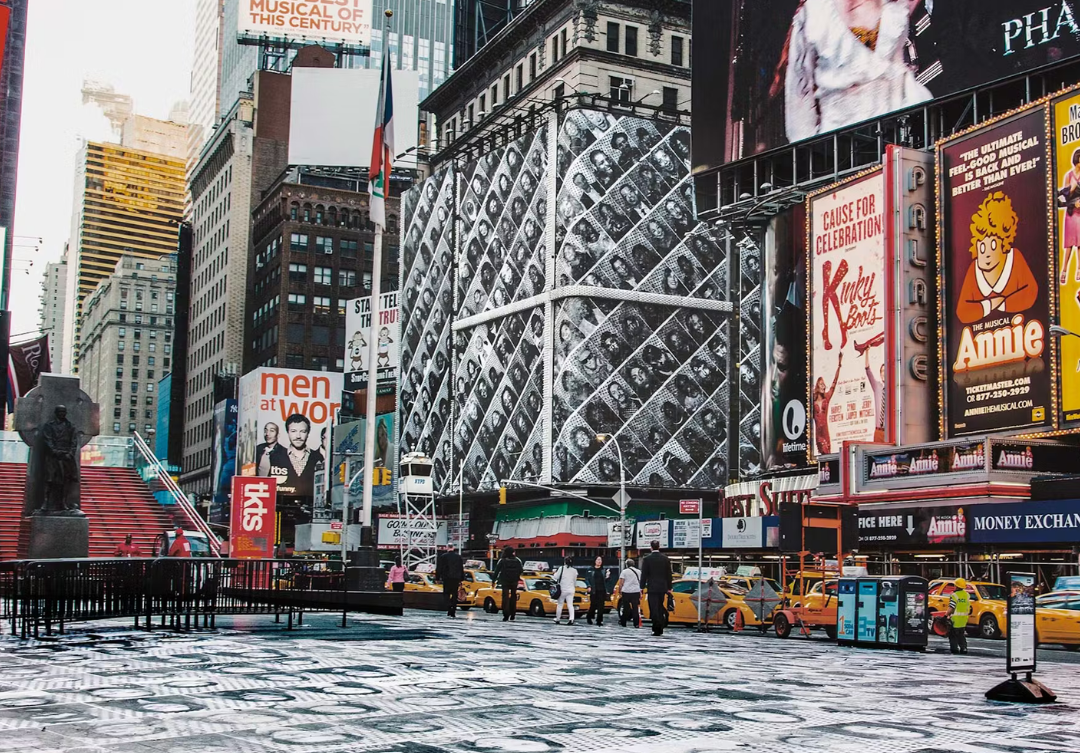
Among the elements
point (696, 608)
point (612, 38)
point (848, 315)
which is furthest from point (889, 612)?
point (612, 38)

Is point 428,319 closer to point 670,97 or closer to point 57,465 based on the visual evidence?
point 670,97

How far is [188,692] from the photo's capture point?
12.2 metres

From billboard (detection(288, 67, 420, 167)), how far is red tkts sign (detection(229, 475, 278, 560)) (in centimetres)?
6091

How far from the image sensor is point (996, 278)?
45125 millimetres

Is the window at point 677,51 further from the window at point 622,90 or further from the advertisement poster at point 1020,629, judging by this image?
the advertisement poster at point 1020,629

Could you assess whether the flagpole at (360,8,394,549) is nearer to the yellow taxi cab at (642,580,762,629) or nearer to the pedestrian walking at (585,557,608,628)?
the pedestrian walking at (585,557,608,628)

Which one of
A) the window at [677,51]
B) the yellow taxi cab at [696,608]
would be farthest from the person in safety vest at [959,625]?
the window at [677,51]

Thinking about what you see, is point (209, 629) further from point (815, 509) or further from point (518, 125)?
point (518, 125)

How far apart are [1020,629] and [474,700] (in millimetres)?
5900

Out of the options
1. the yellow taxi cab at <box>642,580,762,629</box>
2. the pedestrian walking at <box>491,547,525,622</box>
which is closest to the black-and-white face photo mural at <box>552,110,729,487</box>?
the yellow taxi cab at <box>642,580,762,629</box>

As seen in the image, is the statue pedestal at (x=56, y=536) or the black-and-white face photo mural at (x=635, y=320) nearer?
the statue pedestal at (x=56, y=536)

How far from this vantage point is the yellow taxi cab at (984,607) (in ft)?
111

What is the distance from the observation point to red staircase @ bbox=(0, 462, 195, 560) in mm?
37781

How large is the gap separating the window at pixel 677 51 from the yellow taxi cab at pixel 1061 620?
6714 cm
